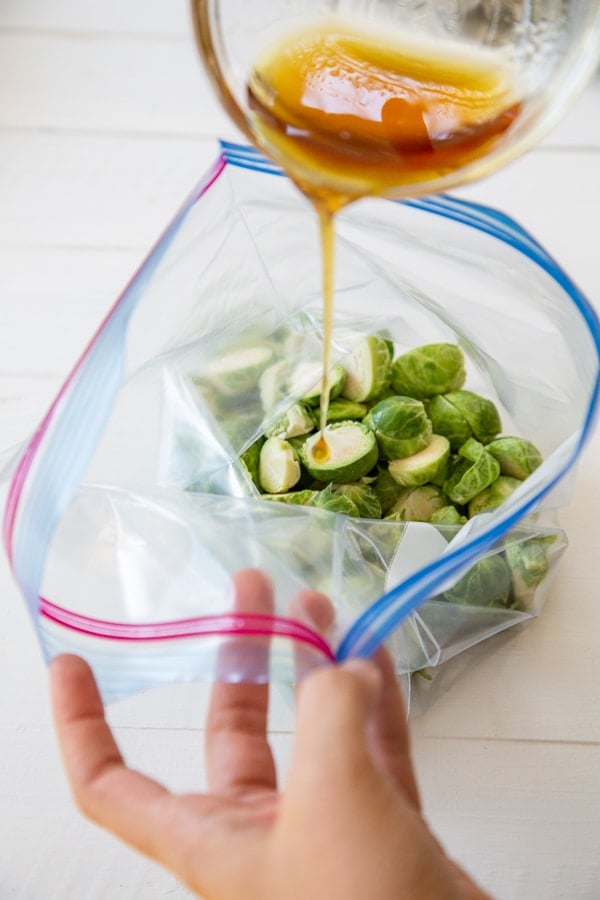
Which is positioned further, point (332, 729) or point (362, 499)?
point (362, 499)

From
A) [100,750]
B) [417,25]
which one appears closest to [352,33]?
[417,25]

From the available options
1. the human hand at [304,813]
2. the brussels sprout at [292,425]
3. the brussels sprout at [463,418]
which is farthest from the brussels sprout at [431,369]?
the human hand at [304,813]

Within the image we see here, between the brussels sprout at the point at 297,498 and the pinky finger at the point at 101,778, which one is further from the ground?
the pinky finger at the point at 101,778

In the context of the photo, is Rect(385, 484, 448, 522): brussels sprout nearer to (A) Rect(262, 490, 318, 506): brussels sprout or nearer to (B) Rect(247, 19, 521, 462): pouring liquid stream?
(A) Rect(262, 490, 318, 506): brussels sprout

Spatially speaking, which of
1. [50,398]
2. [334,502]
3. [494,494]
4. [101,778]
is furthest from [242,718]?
[50,398]

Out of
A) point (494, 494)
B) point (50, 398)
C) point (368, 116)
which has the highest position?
point (368, 116)

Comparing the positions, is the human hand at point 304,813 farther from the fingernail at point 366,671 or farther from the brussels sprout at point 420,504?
the brussels sprout at point 420,504

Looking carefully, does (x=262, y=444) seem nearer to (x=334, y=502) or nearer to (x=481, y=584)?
(x=334, y=502)

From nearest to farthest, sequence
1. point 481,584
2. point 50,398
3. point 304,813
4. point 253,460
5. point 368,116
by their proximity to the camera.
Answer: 1. point 304,813
2. point 368,116
3. point 481,584
4. point 253,460
5. point 50,398
